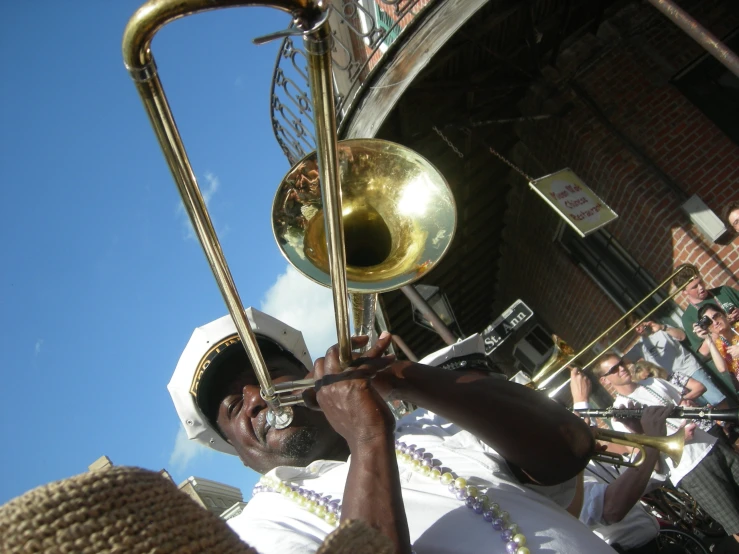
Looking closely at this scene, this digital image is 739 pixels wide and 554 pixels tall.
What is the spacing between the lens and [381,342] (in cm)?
181

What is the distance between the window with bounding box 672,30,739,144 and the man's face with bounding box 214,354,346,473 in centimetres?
493

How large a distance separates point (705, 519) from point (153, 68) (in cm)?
505

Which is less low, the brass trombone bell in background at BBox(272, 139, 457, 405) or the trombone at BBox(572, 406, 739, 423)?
the brass trombone bell in background at BBox(272, 139, 457, 405)

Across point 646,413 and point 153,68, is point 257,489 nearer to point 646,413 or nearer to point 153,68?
point 153,68

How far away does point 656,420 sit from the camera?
11.4 feet

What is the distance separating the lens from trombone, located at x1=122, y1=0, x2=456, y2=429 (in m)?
1.25

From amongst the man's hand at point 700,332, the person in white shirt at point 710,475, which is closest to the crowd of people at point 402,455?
the person in white shirt at point 710,475

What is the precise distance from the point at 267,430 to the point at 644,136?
4.86 meters

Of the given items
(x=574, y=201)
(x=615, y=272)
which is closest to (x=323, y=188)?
(x=574, y=201)

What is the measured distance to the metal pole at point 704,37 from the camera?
321cm

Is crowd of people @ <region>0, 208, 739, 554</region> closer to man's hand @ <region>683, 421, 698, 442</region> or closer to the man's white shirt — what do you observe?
the man's white shirt

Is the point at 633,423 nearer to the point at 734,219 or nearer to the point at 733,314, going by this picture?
the point at 733,314

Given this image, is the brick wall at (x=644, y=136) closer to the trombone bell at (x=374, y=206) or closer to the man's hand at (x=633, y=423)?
the man's hand at (x=633, y=423)

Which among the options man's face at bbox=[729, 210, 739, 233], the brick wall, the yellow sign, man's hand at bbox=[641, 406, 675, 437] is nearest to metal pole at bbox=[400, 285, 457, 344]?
the yellow sign
